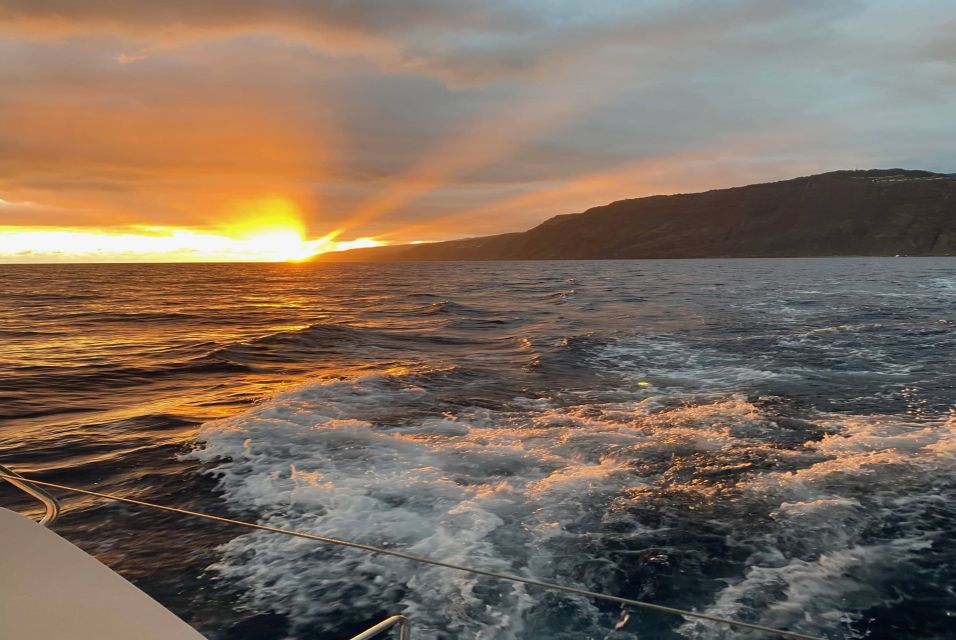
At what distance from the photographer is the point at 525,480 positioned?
7.65m

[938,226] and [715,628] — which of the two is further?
[938,226]

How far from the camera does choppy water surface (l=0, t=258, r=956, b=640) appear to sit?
196 inches

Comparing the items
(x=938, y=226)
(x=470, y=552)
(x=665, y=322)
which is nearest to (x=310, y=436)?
(x=470, y=552)

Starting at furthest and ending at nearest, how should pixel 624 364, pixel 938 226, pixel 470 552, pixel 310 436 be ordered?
pixel 938 226, pixel 624 364, pixel 310 436, pixel 470 552

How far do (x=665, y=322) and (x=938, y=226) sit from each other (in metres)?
233

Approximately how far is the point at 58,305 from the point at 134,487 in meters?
45.1

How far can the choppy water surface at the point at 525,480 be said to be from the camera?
4980 millimetres

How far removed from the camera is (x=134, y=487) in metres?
7.66

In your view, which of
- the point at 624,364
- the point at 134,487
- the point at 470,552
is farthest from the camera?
the point at 624,364

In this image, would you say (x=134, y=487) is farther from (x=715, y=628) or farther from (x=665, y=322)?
(x=665, y=322)

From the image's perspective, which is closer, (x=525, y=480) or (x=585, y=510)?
(x=585, y=510)

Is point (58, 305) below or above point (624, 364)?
above

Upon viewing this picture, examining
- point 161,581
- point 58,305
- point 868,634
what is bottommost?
point 868,634

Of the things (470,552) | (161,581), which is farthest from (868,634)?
(161,581)
